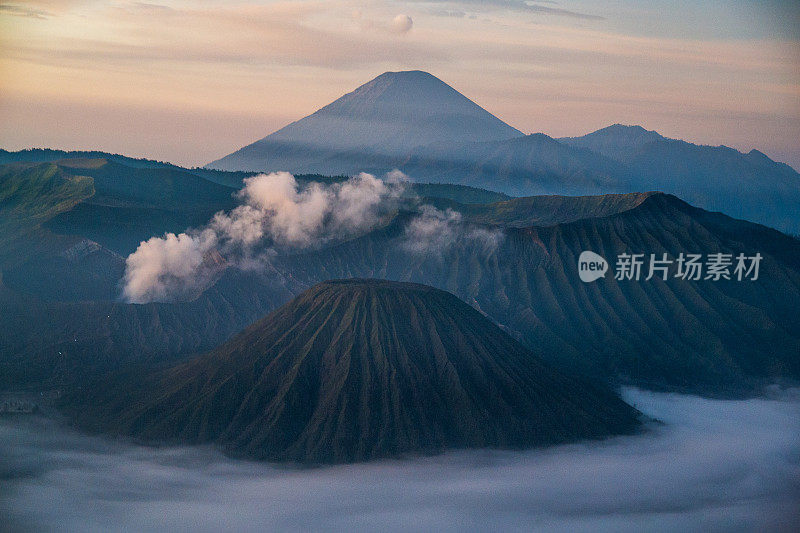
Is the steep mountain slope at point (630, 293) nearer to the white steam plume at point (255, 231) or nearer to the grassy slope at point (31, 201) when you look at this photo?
the white steam plume at point (255, 231)

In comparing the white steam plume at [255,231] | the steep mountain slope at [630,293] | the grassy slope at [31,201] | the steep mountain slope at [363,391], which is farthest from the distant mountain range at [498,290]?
the steep mountain slope at [363,391]

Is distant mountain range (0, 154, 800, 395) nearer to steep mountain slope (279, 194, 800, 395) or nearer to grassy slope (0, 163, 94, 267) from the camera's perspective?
steep mountain slope (279, 194, 800, 395)

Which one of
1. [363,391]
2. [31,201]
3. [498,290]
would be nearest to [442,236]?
[498,290]

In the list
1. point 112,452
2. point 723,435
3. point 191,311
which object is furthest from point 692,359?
point 112,452

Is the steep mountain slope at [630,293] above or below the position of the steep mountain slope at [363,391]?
above

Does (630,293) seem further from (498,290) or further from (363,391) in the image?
(363,391)
